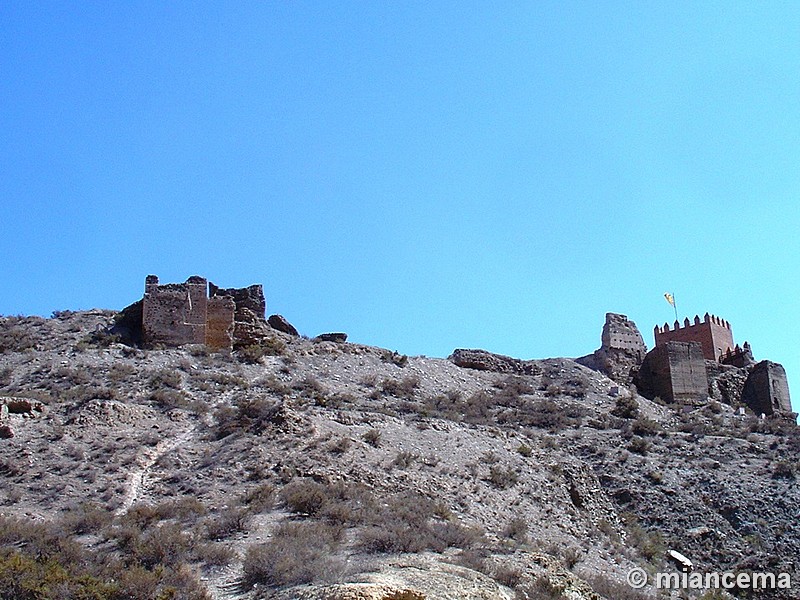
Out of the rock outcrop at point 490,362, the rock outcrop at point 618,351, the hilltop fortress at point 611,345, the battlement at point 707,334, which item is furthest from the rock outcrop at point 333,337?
the battlement at point 707,334

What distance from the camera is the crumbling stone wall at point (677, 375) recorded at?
33.8 m

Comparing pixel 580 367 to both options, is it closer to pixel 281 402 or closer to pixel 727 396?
pixel 727 396

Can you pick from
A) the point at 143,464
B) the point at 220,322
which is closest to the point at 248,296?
the point at 220,322

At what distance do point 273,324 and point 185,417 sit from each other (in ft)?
34.8

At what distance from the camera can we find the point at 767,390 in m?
34.7

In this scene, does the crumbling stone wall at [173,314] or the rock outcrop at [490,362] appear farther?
the rock outcrop at [490,362]

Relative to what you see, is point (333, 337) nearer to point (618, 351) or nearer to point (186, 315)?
point (186, 315)

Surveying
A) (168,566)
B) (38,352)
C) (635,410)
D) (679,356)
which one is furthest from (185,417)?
(679,356)

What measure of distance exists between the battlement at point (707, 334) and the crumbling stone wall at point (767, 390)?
163 inches

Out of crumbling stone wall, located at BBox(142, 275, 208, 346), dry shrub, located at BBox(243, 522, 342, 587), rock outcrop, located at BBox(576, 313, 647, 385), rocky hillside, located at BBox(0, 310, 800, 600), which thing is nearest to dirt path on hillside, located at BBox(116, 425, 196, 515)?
rocky hillside, located at BBox(0, 310, 800, 600)

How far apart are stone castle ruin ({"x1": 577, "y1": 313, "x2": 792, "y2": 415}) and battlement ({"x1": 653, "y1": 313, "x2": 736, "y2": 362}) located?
104 inches

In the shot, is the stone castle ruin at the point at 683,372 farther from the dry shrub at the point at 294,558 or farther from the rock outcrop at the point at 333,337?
the dry shrub at the point at 294,558

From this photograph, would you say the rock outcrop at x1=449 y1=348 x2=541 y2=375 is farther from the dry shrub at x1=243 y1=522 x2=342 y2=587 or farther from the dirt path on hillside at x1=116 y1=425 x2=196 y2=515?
the dry shrub at x1=243 y1=522 x2=342 y2=587

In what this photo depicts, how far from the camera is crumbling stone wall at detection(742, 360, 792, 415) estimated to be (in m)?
34.6
